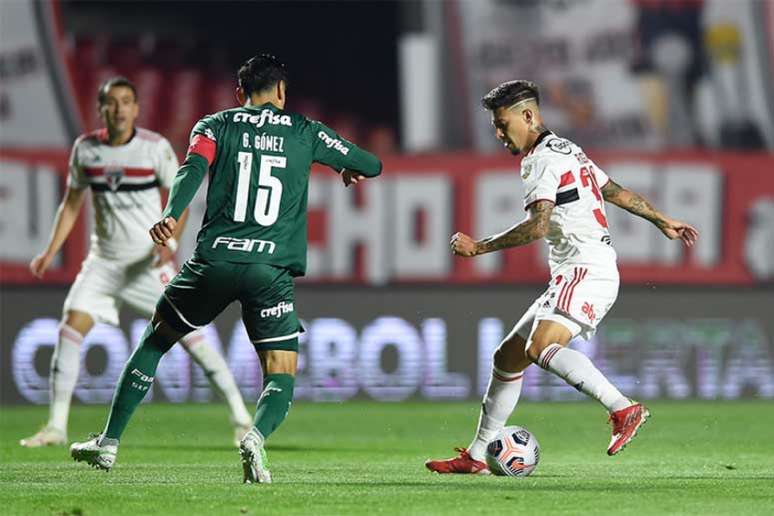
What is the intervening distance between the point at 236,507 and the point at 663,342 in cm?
909

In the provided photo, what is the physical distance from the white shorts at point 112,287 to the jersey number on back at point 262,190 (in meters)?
3.05

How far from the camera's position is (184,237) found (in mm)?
15898

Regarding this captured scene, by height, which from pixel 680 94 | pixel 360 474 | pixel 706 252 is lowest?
pixel 360 474

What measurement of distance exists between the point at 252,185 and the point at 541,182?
1354mm

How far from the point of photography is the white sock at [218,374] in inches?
426

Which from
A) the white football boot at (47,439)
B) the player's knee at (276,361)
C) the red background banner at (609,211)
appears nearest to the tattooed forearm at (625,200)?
the player's knee at (276,361)

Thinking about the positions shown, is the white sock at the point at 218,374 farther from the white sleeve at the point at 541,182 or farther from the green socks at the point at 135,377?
the white sleeve at the point at 541,182

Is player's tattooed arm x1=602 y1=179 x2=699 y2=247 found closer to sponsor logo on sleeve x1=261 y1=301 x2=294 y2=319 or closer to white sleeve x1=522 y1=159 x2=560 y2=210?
white sleeve x1=522 y1=159 x2=560 y2=210

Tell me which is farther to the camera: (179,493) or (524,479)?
(524,479)

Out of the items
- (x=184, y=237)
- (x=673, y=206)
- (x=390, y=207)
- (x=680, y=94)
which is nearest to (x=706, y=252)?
(x=673, y=206)

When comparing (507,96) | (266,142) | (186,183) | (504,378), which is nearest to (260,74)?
(266,142)

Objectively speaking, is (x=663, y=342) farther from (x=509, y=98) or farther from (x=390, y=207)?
(x=509, y=98)

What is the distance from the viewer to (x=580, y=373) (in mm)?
8289

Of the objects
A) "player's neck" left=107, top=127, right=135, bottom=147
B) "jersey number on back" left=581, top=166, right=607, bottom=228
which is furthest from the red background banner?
"jersey number on back" left=581, top=166, right=607, bottom=228
